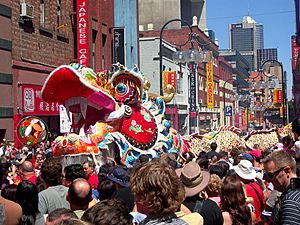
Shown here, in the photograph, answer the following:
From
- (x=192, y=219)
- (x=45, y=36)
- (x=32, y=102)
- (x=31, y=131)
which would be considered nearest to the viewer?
(x=192, y=219)

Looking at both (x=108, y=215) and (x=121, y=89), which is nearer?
(x=108, y=215)

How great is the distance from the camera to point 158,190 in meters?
4.01

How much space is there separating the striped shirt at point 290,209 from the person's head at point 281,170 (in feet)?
2.03

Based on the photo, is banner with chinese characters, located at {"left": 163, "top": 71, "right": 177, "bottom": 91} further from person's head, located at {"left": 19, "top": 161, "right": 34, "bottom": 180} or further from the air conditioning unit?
person's head, located at {"left": 19, "top": 161, "right": 34, "bottom": 180}

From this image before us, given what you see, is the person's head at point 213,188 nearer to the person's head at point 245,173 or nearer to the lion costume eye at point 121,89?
the person's head at point 245,173

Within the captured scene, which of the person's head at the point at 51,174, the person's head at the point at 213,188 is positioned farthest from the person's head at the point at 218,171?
the person's head at the point at 51,174

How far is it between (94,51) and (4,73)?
10359 millimetres

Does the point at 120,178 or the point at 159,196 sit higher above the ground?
the point at 159,196

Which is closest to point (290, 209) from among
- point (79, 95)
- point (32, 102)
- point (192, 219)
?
point (192, 219)

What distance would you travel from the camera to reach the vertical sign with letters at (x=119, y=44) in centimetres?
3331

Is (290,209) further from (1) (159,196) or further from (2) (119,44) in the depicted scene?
(2) (119,44)

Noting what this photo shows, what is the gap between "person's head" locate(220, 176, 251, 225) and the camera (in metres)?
5.32

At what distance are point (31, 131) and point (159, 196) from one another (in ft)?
31.1

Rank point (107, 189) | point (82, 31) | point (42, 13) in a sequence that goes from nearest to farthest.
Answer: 1. point (107, 189)
2. point (42, 13)
3. point (82, 31)
